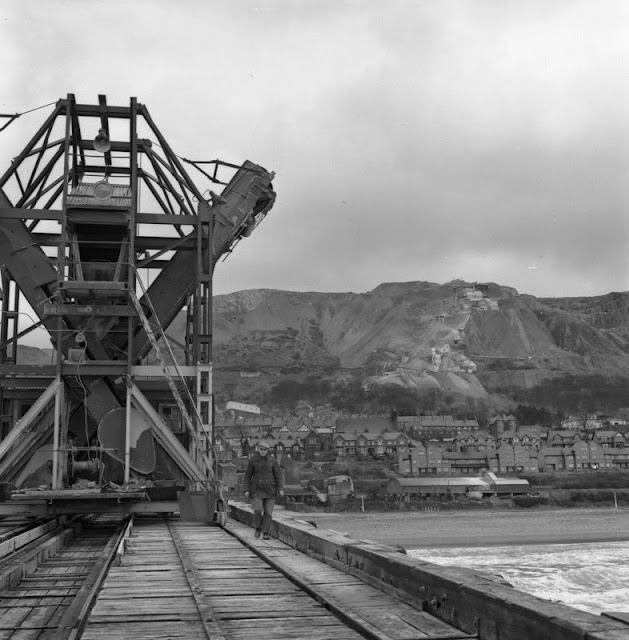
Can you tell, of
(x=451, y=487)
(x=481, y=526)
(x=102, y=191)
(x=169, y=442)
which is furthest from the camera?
(x=451, y=487)

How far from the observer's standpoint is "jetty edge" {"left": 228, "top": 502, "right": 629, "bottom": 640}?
4908mm

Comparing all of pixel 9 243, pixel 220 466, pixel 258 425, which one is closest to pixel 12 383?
pixel 9 243

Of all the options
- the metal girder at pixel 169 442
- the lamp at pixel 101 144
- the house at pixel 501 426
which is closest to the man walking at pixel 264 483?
the metal girder at pixel 169 442

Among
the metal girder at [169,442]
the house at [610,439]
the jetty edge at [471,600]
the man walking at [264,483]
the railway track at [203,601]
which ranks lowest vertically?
the railway track at [203,601]

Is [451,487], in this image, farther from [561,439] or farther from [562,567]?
[562,567]

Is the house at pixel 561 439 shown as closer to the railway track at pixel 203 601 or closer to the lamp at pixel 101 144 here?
the lamp at pixel 101 144

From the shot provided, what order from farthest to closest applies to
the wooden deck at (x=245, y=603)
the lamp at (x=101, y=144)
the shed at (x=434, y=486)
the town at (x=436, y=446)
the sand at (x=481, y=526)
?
the town at (x=436, y=446), the shed at (x=434, y=486), the sand at (x=481, y=526), the lamp at (x=101, y=144), the wooden deck at (x=245, y=603)

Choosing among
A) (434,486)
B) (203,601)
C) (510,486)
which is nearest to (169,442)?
(203,601)

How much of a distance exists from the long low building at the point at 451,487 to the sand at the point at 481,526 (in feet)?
41.5

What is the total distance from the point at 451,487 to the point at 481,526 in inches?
1317

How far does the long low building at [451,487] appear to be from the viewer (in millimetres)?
106312

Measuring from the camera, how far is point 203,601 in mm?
7426

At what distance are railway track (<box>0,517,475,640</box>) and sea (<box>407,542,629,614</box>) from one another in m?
18.7

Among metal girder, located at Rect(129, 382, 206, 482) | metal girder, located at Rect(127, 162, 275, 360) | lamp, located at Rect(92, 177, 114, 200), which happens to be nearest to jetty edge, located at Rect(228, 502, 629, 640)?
metal girder, located at Rect(129, 382, 206, 482)
